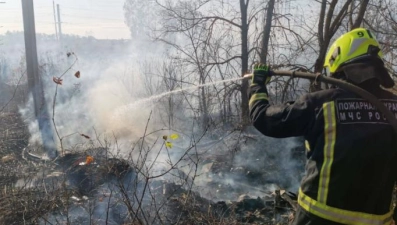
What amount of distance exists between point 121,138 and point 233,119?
367 centimetres

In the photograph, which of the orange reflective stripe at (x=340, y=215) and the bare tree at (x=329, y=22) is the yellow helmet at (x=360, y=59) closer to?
the orange reflective stripe at (x=340, y=215)

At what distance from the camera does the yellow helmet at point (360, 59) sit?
2.29 meters

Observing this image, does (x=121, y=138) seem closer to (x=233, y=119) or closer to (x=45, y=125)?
(x=45, y=125)

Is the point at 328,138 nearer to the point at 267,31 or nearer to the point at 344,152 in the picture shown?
the point at 344,152

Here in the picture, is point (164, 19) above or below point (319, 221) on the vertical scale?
above

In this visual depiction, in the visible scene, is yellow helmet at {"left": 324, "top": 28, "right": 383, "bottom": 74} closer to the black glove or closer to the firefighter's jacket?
the firefighter's jacket

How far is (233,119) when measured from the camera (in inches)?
472

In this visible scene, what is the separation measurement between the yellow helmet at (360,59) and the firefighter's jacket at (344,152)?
0.12 meters

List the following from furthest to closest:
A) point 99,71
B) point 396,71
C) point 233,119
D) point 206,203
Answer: point 99,71 → point 233,119 → point 396,71 → point 206,203

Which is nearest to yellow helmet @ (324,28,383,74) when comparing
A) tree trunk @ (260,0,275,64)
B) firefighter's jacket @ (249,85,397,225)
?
firefighter's jacket @ (249,85,397,225)

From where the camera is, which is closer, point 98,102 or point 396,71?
point 396,71

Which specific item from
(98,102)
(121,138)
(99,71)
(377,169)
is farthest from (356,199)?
(99,71)

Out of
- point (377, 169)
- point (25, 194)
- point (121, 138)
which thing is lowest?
point (121, 138)

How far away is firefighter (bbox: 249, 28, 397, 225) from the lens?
2143mm
